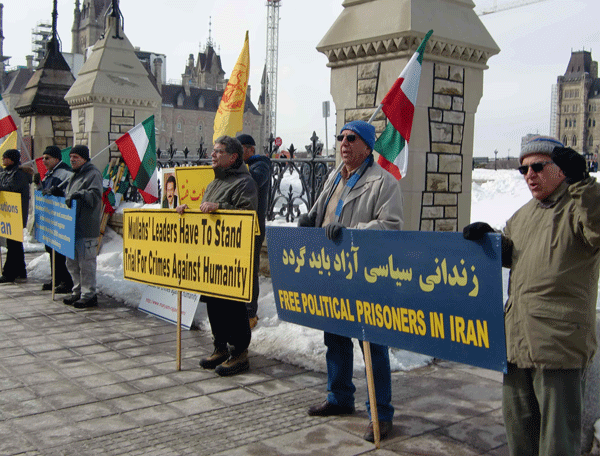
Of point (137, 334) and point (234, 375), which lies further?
point (137, 334)

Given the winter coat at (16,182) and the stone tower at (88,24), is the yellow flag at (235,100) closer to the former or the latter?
the winter coat at (16,182)

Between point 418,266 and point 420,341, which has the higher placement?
point 418,266

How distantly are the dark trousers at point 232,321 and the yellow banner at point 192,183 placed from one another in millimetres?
1931

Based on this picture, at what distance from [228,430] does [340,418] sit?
0.81 metres

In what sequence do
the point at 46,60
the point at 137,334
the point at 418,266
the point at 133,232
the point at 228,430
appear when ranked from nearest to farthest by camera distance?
the point at 418,266
the point at 228,430
the point at 133,232
the point at 137,334
the point at 46,60

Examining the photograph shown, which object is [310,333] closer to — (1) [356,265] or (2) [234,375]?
(2) [234,375]

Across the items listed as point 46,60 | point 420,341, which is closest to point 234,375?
point 420,341

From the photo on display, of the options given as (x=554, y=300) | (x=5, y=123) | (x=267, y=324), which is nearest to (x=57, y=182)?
(x=5, y=123)

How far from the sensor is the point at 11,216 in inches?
379

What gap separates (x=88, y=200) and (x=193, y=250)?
3.04 meters

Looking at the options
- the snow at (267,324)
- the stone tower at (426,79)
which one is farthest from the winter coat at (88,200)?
the stone tower at (426,79)

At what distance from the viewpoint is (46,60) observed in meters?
16.1

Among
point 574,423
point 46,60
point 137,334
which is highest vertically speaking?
point 46,60

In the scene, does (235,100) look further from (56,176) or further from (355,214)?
(355,214)
